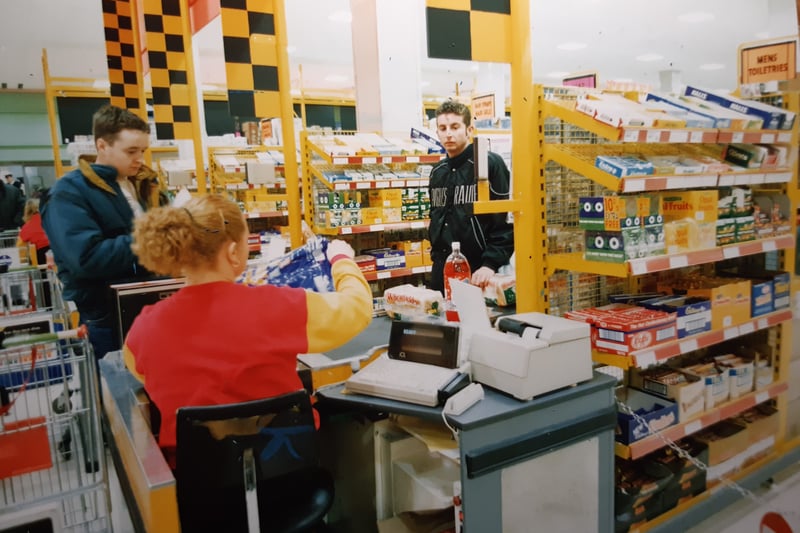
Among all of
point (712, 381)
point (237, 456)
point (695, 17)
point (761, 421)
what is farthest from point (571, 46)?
point (237, 456)

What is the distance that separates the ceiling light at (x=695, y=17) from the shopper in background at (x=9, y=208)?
11.6m

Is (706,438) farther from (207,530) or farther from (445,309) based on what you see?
(207,530)

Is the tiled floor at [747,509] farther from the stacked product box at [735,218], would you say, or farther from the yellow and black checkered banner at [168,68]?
the yellow and black checkered banner at [168,68]

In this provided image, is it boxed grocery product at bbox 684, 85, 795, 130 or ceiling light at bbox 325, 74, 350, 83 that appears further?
ceiling light at bbox 325, 74, 350, 83

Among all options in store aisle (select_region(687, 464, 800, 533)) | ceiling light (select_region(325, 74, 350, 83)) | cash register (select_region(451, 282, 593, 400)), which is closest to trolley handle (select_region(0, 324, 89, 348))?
cash register (select_region(451, 282, 593, 400))

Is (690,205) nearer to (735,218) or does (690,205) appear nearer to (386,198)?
(735,218)

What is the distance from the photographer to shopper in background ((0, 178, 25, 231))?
29.4 ft

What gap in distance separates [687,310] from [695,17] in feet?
32.3

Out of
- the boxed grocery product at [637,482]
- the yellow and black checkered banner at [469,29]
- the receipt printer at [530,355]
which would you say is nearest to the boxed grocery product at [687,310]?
the boxed grocery product at [637,482]

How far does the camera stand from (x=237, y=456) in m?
1.58

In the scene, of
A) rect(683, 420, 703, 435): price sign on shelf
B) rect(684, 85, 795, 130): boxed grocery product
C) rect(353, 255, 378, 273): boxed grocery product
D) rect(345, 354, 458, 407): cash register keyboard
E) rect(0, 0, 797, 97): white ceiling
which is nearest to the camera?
rect(345, 354, 458, 407): cash register keyboard

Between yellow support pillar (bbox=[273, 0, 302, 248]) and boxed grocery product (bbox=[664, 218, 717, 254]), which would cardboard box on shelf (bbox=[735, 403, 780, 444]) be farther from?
yellow support pillar (bbox=[273, 0, 302, 248])

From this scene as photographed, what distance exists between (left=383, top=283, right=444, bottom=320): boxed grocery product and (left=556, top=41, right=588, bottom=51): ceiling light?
11.1 meters

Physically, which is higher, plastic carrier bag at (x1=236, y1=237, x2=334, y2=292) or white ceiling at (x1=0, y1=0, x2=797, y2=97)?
white ceiling at (x1=0, y1=0, x2=797, y2=97)
